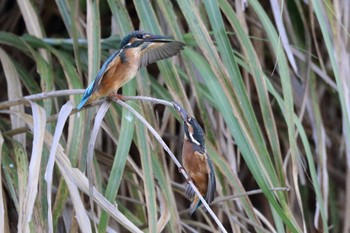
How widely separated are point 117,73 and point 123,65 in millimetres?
18

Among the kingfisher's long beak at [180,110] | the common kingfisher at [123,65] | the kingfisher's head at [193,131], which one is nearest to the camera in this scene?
the kingfisher's long beak at [180,110]

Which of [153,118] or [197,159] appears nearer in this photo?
[197,159]

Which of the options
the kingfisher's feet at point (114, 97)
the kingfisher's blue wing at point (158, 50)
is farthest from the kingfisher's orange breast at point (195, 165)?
the kingfisher's blue wing at point (158, 50)

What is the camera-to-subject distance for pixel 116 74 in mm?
1502

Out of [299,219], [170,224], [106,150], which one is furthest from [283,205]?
[299,219]

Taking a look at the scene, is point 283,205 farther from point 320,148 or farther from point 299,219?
point 299,219

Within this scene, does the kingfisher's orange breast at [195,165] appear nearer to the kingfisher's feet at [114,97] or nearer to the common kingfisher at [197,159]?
the common kingfisher at [197,159]

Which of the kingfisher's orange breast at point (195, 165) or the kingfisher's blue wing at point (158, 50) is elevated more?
the kingfisher's blue wing at point (158, 50)

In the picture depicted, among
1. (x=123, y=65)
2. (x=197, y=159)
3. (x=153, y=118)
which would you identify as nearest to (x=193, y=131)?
(x=197, y=159)

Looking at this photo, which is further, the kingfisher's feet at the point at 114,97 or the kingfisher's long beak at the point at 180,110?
the kingfisher's feet at the point at 114,97

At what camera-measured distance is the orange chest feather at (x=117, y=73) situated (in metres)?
1.49

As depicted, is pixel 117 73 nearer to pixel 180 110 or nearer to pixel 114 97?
pixel 114 97

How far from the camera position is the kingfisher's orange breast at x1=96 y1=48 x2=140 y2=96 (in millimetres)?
1487

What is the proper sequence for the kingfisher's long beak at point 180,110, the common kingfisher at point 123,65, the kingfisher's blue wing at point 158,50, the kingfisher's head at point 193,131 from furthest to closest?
the kingfisher's blue wing at point 158,50, the common kingfisher at point 123,65, the kingfisher's head at point 193,131, the kingfisher's long beak at point 180,110
